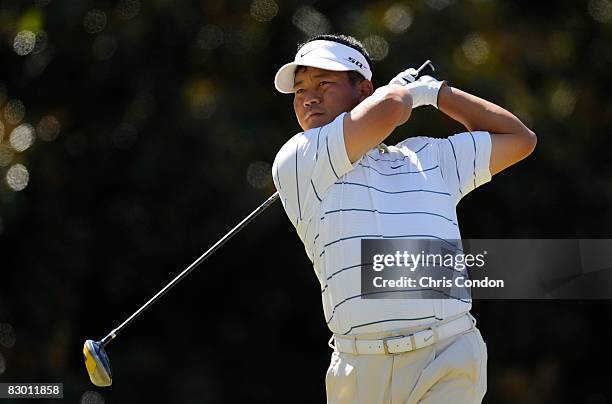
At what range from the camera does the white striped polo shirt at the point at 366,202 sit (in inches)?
114

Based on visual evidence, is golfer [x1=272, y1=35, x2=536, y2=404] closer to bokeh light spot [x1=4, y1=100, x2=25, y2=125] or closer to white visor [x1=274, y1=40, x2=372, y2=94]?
white visor [x1=274, y1=40, x2=372, y2=94]

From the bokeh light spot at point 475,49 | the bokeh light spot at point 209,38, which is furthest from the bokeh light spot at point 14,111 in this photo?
the bokeh light spot at point 475,49

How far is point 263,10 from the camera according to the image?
6723 mm

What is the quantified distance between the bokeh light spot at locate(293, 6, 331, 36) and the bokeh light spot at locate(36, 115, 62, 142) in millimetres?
1284

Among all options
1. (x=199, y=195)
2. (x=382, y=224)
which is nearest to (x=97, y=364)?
(x=382, y=224)

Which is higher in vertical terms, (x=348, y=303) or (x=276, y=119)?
(x=276, y=119)

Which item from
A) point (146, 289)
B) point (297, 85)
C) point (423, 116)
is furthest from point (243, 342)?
point (297, 85)

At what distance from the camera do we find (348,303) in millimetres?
2904

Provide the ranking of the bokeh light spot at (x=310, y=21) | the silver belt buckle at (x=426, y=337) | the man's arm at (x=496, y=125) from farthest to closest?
1. the bokeh light spot at (x=310, y=21)
2. the man's arm at (x=496, y=125)
3. the silver belt buckle at (x=426, y=337)

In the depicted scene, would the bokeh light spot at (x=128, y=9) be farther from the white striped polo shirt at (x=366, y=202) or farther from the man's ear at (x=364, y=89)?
the white striped polo shirt at (x=366, y=202)

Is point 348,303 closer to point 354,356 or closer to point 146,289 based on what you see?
point 354,356

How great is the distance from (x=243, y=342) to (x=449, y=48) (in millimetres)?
1775

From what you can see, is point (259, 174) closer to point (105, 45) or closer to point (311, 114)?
point (105, 45)

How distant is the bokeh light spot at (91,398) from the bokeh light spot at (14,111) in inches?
53.7
